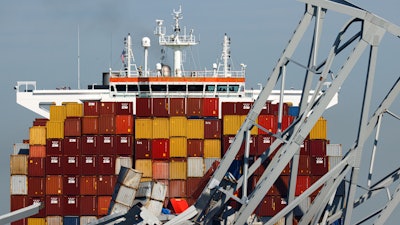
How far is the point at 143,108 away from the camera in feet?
201

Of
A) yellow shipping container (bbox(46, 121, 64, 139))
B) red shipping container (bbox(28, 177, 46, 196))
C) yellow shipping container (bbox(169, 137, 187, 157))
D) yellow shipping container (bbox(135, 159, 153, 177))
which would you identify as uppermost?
yellow shipping container (bbox(46, 121, 64, 139))

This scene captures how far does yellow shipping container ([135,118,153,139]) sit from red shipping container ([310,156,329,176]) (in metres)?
7.22

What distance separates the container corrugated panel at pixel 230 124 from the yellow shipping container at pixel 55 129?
7336mm

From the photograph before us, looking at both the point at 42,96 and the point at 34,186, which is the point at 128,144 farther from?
the point at 42,96

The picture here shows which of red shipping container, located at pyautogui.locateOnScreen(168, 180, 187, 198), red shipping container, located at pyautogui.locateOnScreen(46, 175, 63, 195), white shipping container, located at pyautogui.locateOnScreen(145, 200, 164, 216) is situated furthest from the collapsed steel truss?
red shipping container, located at pyautogui.locateOnScreen(46, 175, 63, 195)

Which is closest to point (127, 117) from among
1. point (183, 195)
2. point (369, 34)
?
point (183, 195)

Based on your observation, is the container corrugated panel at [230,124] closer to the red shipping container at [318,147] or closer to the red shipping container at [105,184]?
the red shipping container at [318,147]

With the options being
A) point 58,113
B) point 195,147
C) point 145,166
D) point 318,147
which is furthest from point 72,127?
point 318,147

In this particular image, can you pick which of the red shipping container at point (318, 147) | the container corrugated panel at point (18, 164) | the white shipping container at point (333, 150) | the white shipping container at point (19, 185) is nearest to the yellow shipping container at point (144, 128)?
the container corrugated panel at point (18, 164)

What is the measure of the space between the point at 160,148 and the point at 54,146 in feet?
16.1

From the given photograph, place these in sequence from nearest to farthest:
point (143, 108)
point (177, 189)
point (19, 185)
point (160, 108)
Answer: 1. point (177, 189)
2. point (19, 185)
3. point (160, 108)
4. point (143, 108)

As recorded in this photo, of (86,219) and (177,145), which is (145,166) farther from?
(86,219)

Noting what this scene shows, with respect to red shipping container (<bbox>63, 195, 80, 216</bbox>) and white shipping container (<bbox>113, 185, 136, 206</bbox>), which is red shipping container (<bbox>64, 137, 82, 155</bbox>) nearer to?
red shipping container (<bbox>63, 195, 80, 216</bbox>)

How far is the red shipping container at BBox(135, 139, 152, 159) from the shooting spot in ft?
196
